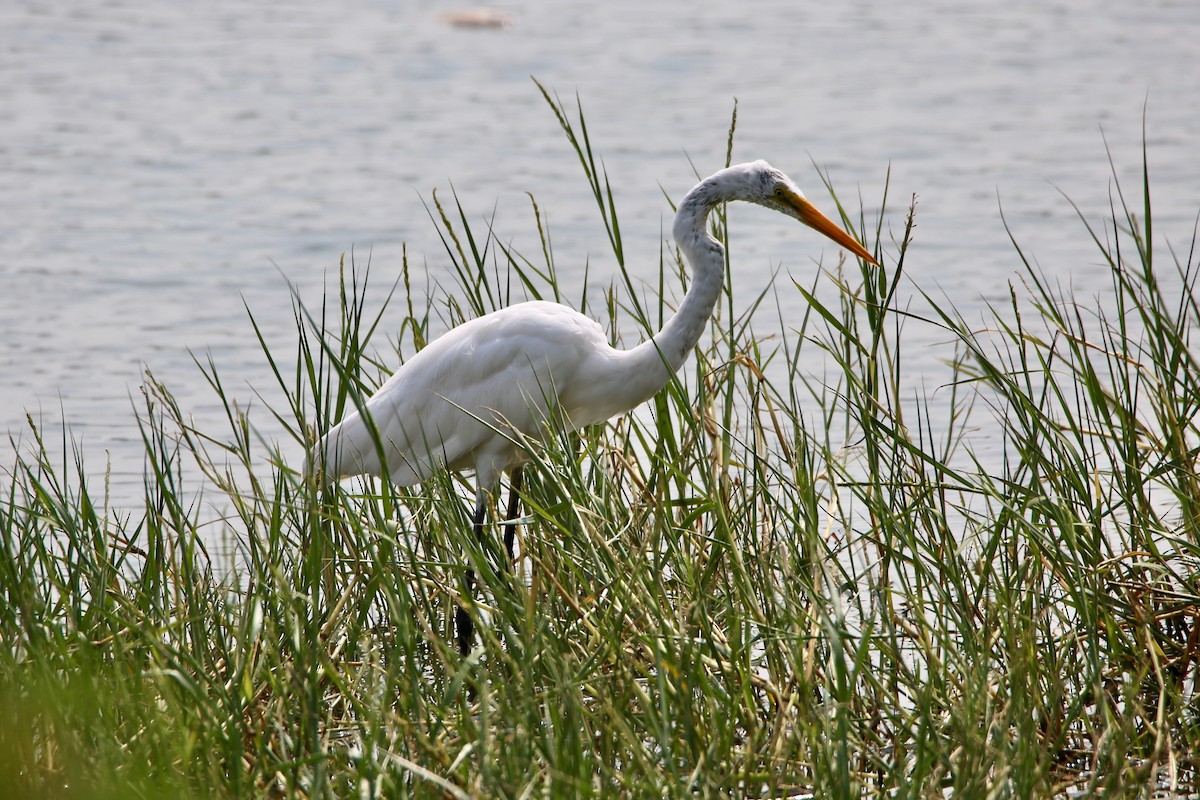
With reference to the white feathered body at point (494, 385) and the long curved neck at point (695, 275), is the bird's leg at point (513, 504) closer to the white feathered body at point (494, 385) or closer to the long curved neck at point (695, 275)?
the white feathered body at point (494, 385)

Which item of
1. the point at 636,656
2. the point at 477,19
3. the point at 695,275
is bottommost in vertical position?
the point at 636,656

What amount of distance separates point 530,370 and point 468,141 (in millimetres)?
6829

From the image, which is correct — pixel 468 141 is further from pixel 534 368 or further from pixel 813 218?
pixel 813 218

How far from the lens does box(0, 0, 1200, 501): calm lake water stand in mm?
7023

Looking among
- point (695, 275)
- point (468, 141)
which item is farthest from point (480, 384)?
point (468, 141)

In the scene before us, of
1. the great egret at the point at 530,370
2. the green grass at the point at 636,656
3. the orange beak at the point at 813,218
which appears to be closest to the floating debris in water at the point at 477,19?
the great egret at the point at 530,370

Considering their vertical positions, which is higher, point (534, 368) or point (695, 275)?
point (695, 275)

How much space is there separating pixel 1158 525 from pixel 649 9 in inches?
518

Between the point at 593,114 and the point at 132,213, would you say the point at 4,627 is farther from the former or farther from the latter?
the point at 593,114

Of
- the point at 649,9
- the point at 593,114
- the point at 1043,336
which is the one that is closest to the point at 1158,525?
the point at 1043,336

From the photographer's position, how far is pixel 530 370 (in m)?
3.67

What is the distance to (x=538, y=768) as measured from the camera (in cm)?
237

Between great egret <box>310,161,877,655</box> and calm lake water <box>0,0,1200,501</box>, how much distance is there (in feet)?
2.84

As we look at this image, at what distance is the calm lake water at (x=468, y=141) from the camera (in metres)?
7.02
